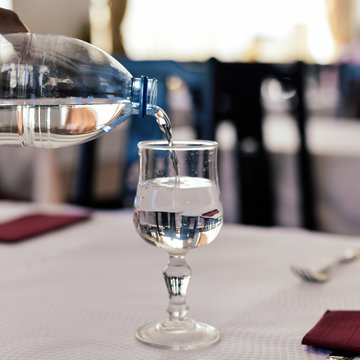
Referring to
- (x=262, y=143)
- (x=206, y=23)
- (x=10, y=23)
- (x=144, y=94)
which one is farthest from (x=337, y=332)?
(x=206, y=23)

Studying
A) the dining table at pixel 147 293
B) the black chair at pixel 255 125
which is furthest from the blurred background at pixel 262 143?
the dining table at pixel 147 293

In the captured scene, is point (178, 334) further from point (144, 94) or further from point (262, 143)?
point (262, 143)

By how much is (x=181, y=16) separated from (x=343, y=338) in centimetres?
577

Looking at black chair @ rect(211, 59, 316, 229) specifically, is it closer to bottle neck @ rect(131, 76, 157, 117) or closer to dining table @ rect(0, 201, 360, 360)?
dining table @ rect(0, 201, 360, 360)

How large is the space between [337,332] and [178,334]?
0.46 ft

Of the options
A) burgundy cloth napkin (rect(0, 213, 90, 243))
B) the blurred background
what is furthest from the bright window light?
burgundy cloth napkin (rect(0, 213, 90, 243))

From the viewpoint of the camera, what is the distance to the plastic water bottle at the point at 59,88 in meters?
0.59

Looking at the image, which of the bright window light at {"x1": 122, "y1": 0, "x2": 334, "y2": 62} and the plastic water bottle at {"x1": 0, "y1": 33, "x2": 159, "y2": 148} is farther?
the bright window light at {"x1": 122, "y1": 0, "x2": 334, "y2": 62}

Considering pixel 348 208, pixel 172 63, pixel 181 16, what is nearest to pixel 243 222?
pixel 348 208

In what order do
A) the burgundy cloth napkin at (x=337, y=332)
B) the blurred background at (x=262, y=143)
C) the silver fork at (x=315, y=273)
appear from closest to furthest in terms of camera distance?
the burgundy cloth napkin at (x=337, y=332) → the silver fork at (x=315, y=273) → the blurred background at (x=262, y=143)

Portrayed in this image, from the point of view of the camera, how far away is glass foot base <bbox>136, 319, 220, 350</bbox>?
0.53 metres

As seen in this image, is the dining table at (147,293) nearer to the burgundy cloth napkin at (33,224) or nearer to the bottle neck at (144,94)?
the burgundy cloth napkin at (33,224)

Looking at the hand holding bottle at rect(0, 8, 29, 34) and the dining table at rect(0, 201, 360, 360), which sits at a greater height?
the hand holding bottle at rect(0, 8, 29, 34)

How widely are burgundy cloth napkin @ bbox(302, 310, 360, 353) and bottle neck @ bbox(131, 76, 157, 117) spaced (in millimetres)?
256
